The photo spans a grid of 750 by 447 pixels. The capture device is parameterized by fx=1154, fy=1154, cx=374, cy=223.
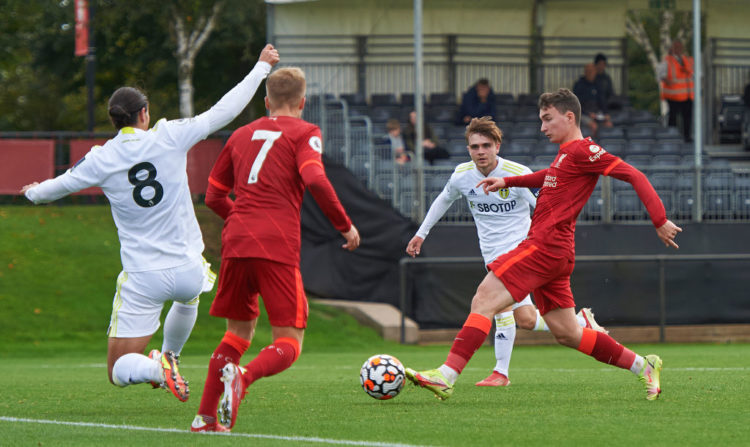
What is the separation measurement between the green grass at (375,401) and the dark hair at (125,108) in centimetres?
190

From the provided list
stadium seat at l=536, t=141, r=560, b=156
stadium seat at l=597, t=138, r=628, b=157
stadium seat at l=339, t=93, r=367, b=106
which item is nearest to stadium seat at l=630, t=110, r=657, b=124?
stadium seat at l=597, t=138, r=628, b=157

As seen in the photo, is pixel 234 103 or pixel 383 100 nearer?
pixel 234 103

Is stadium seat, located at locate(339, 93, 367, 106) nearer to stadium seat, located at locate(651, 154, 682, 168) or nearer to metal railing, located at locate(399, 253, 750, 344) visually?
stadium seat, located at locate(651, 154, 682, 168)

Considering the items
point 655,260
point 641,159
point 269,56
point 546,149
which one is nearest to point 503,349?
point 269,56

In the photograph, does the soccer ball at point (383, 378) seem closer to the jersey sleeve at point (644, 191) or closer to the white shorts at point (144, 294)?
the white shorts at point (144, 294)

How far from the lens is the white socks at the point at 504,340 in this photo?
9734mm

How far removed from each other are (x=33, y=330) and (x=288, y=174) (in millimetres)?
12351

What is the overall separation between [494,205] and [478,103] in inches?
445

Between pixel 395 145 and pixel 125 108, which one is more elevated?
pixel 125 108

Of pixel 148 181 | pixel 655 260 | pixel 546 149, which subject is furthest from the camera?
pixel 546 149

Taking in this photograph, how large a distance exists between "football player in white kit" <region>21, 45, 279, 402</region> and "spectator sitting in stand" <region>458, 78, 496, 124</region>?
1385cm

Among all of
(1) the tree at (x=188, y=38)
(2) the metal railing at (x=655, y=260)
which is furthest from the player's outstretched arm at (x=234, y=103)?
(1) the tree at (x=188, y=38)

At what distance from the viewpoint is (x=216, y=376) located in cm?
634

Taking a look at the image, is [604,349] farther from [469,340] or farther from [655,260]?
[655,260]
